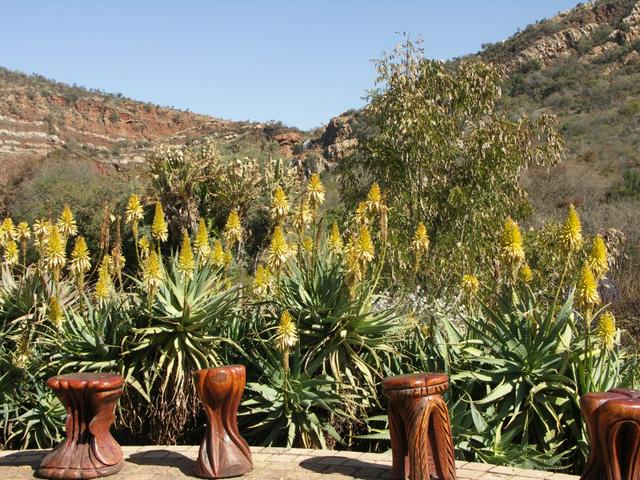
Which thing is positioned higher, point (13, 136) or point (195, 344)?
point (13, 136)

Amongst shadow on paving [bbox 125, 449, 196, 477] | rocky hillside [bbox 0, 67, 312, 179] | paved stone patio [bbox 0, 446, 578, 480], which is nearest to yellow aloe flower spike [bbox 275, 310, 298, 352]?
paved stone patio [bbox 0, 446, 578, 480]

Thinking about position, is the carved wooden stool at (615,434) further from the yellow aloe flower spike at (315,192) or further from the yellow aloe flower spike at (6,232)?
the yellow aloe flower spike at (6,232)

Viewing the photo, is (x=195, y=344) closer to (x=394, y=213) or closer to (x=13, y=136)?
(x=394, y=213)

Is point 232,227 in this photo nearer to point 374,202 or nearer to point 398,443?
point 374,202

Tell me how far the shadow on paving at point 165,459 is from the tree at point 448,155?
267 inches

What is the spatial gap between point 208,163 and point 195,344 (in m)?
13.5

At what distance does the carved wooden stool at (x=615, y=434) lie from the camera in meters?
4.29

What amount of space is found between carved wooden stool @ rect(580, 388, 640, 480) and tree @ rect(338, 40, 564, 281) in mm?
7997

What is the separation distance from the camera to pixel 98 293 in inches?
305

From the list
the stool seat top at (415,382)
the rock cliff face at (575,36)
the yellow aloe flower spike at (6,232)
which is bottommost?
the stool seat top at (415,382)

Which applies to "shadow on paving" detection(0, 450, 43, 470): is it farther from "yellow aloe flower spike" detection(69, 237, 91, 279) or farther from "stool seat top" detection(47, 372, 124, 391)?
"yellow aloe flower spike" detection(69, 237, 91, 279)

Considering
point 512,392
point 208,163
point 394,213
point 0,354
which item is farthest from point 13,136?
point 512,392

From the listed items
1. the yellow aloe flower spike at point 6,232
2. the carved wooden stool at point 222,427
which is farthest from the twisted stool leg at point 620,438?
the yellow aloe flower spike at point 6,232

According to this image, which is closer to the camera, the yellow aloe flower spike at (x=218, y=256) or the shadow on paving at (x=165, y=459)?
the shadow on paving at (x=165, y=459)
